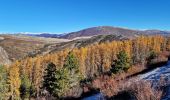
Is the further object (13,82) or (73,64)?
(13,82)

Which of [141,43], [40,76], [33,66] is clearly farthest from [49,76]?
[141,43]

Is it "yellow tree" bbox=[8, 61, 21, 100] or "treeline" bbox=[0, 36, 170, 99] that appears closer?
"treeline" bbox=[0, 36, 170, 99]

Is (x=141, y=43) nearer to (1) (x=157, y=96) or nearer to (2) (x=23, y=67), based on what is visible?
(2) (x=23, y=67)

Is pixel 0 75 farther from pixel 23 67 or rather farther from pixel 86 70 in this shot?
pixel 86 70

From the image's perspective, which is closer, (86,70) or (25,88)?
(25,88)

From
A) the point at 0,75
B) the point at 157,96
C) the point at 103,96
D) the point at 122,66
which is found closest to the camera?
the point at 157,96

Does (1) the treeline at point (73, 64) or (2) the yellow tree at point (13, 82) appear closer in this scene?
(1) the treeline at point (73, 64)

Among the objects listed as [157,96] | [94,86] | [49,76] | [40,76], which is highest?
[157,96]

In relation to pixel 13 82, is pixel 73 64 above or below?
above

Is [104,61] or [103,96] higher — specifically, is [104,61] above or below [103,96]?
below

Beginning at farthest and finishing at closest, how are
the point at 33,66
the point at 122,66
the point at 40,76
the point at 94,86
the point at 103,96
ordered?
the point at 33,66
the point at 40,76
the point at 122,66
the point at 94,86
the point at 103,96
